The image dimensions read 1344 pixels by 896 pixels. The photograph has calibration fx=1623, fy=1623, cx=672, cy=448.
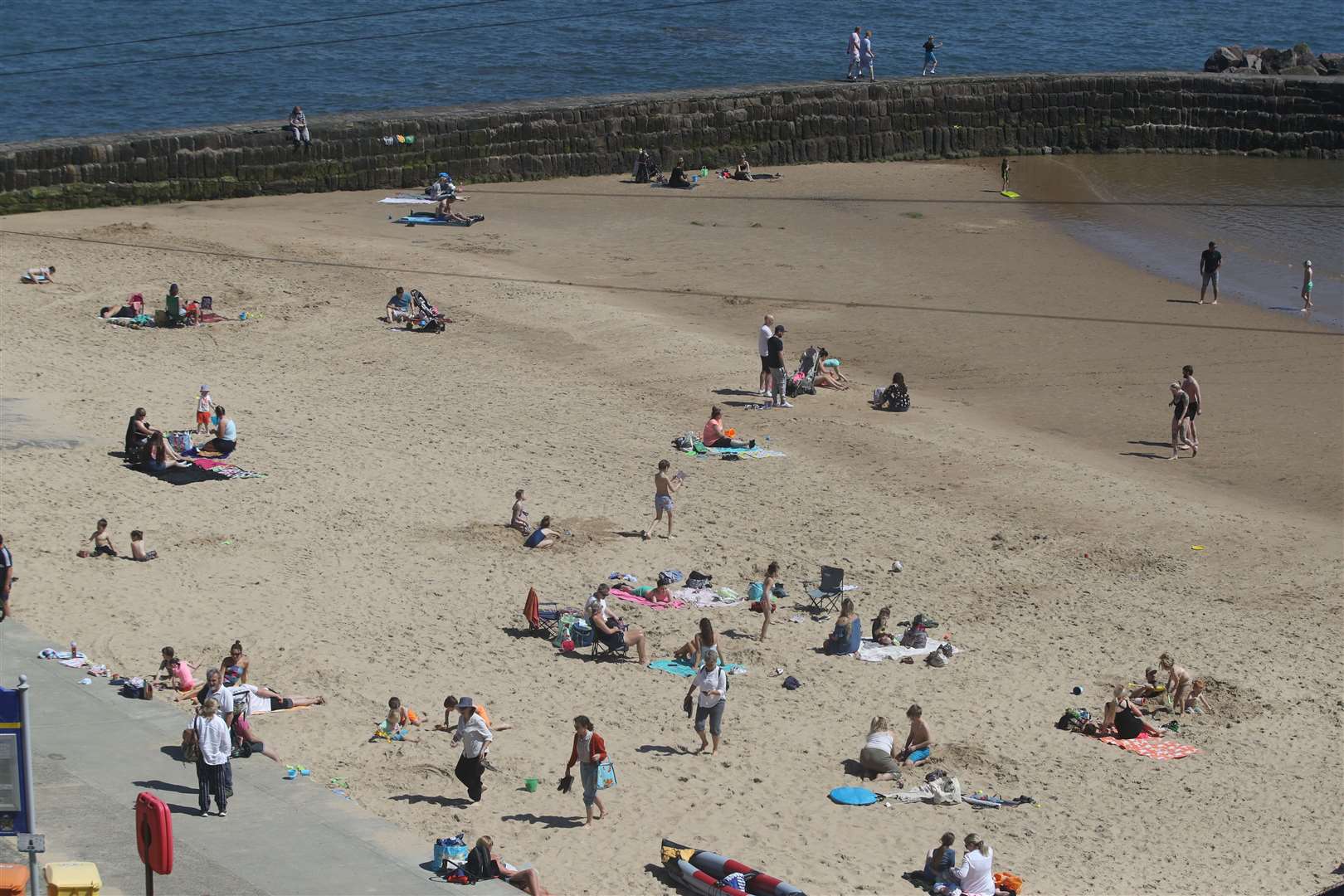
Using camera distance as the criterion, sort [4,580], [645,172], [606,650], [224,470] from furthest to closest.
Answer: [645,172] < [224,470] < [606,650] < [4,580]

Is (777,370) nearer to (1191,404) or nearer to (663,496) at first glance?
(663,496)

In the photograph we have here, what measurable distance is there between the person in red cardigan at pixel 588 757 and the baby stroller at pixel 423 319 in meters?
14.1

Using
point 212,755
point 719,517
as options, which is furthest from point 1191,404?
point 212,755

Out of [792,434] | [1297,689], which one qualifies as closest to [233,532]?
[792,434]

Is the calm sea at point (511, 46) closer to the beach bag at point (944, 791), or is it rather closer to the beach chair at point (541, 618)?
the beach chair at point (541, 618)

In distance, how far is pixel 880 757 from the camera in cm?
1318

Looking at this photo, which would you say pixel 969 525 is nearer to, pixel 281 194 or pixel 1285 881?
pixel 1285 881

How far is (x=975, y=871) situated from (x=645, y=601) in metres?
5.85

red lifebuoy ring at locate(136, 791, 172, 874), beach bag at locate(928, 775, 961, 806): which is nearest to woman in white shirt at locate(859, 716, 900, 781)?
beach bag at locate(928, 775, 961, 806)

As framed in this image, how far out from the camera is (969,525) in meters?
18.9

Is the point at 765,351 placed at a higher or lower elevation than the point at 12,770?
higher

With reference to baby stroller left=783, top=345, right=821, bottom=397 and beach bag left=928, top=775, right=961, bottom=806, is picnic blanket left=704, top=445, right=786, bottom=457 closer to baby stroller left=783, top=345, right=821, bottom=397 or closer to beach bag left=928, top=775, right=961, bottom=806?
baby stroller left=783, top=345, right=821, bottom=397

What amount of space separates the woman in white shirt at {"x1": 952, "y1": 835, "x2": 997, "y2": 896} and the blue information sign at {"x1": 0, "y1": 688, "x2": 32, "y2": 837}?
613cm

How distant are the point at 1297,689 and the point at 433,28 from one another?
55.7 metres
